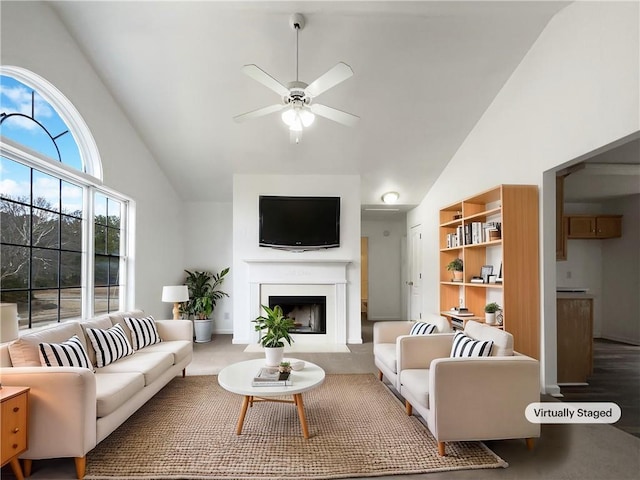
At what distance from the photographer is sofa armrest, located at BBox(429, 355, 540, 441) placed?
8.26 feet

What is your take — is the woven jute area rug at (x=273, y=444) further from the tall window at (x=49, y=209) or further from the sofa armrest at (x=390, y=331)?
the tall window at (x=49, y=209)

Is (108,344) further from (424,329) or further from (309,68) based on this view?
(309,68)

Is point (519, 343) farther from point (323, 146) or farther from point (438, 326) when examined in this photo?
point (323, 146)

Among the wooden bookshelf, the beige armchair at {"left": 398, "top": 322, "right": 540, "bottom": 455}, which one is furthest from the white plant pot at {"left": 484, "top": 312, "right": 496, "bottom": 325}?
the beige armchair at {"left": 398, "top": 322, "right": 540, "bottom": 455}

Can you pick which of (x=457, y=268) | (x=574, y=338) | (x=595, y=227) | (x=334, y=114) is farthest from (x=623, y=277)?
(x=334, y=114)

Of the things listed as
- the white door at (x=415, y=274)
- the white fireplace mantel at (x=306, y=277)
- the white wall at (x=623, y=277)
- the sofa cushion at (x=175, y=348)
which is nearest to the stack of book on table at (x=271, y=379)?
the sofa cushion at (x=175, y=348)

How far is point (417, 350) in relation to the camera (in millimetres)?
3342

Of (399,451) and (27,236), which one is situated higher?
(27,236)

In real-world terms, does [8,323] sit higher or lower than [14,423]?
higher

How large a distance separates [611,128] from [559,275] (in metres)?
4.63

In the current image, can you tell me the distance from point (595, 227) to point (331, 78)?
5.87 m

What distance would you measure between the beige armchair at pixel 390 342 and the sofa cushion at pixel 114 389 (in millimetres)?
2165

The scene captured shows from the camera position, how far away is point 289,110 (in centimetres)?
332

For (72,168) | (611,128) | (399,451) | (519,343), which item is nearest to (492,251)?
(519,343)
